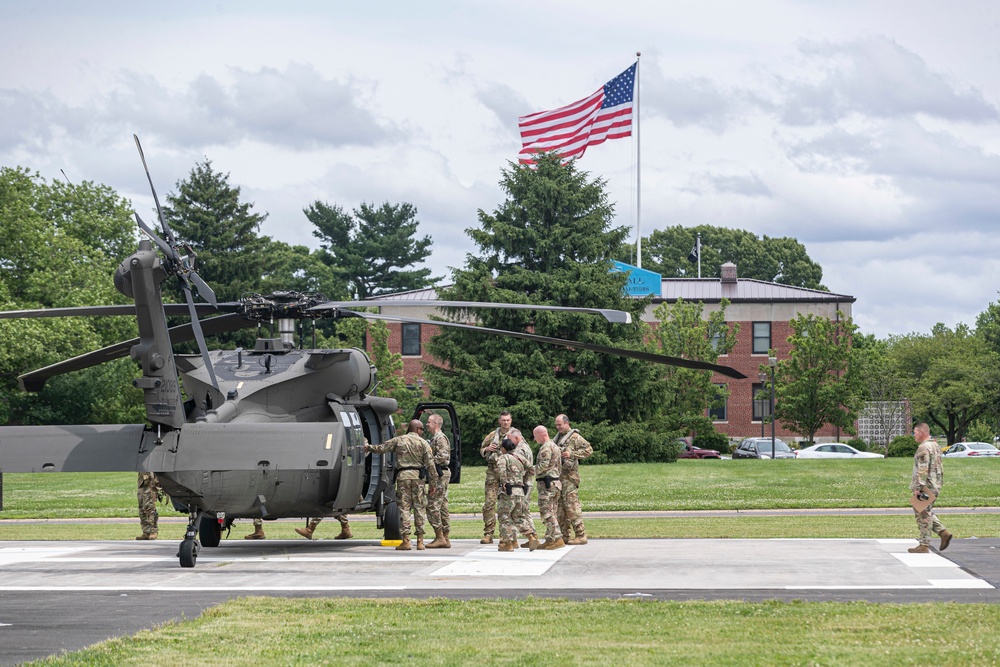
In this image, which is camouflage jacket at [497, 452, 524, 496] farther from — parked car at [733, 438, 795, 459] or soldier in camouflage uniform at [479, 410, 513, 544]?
parked car at [733, 438, 795, 459]

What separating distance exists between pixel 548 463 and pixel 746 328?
60.1m

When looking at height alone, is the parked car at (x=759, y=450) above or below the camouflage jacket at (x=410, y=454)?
below

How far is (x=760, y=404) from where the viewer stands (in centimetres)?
7712

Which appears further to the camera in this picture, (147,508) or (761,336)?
(761,336)

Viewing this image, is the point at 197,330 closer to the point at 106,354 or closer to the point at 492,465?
the point at 106,354

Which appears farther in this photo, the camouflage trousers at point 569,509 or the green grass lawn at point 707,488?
the green grass lawn at point 707,488

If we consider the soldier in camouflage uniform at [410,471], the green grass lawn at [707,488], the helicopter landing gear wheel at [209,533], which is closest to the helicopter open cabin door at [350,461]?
the soldier in camouflage uniform at [410,471]

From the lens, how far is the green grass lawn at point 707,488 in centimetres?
3145

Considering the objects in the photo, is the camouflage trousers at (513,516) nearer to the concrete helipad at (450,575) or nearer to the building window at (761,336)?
the concrete helipad at (450,575)

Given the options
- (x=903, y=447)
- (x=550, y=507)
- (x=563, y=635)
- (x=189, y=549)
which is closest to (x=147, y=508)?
(x=189, y=549)

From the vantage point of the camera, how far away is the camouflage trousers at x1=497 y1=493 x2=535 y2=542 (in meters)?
18.3

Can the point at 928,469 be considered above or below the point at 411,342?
below

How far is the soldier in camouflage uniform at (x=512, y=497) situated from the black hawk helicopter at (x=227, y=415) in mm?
2083

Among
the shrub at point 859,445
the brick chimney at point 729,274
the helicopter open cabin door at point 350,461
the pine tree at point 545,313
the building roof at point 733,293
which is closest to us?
the helicopter open cabin door at point 350,461
